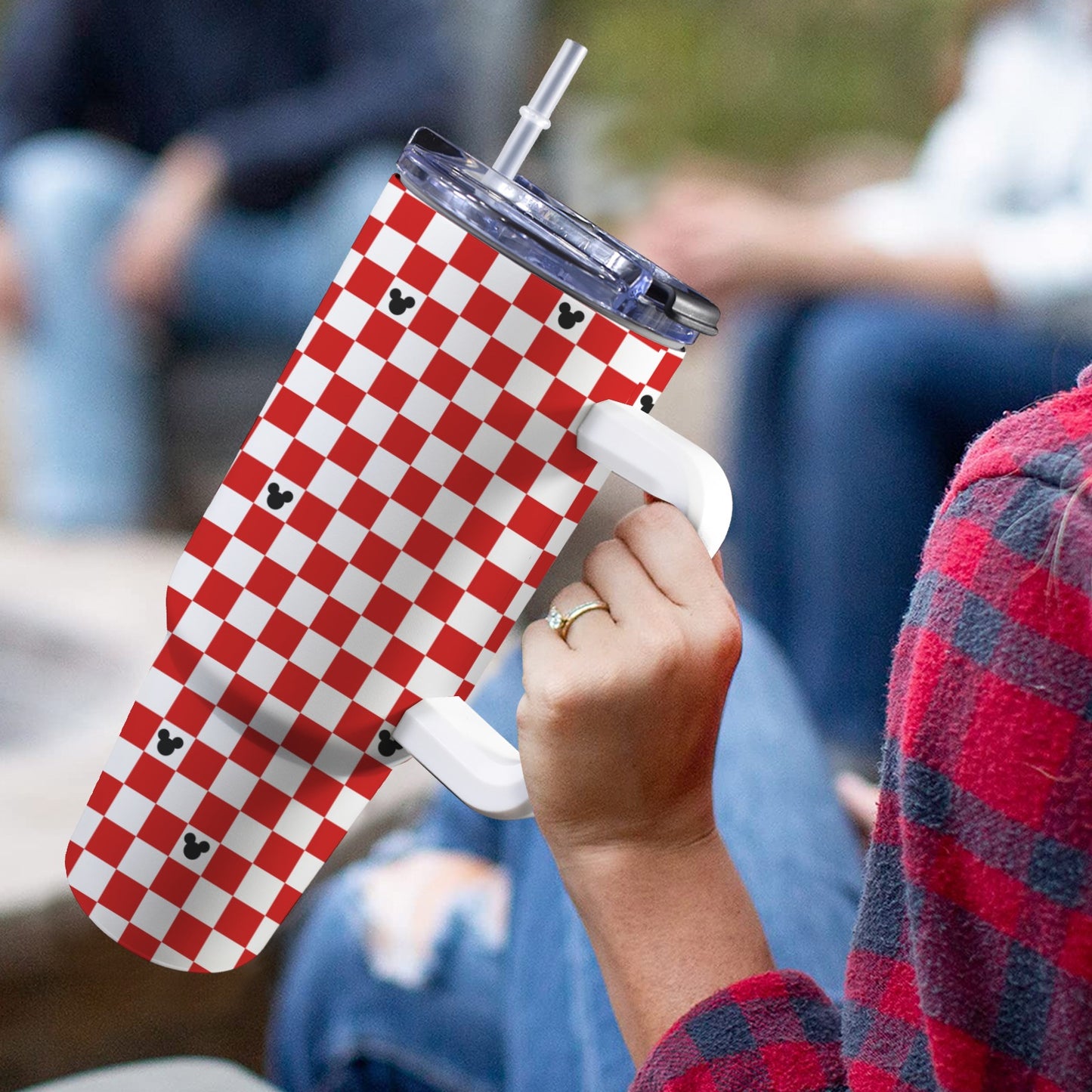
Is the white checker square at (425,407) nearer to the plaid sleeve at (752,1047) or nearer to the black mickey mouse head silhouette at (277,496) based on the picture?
the black mickey mouse head silhouette at (277,496)

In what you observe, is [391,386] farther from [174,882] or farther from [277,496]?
[174,882]

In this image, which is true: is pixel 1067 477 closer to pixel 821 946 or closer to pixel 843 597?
pixel 821 946

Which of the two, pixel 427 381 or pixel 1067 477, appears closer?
pixel 1067 477

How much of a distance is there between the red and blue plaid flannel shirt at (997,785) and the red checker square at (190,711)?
0.78 ft

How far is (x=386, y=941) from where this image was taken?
703 millimetres

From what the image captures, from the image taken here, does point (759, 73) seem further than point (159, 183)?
Yes

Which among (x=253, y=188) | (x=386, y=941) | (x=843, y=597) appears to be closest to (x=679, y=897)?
(x=386, y=941)

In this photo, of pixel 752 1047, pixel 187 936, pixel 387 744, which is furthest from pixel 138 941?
pixel 752 1047

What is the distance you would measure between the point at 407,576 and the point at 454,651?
1.4 inches

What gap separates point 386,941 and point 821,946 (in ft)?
0.77

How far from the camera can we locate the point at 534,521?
46 cm

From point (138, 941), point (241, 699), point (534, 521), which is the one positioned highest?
point (534, 521)

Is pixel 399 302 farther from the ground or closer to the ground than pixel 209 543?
farther from the ground

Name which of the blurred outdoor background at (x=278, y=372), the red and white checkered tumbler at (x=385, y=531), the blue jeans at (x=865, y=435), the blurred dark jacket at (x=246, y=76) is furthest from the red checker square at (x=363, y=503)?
the blurred dark jacket at (x=246, y=76)
